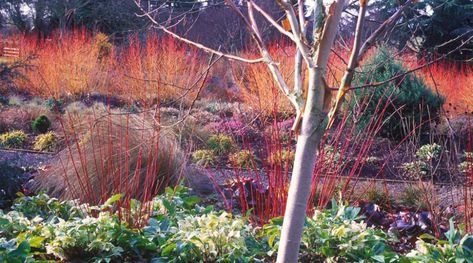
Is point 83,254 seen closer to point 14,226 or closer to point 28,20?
point 14,226

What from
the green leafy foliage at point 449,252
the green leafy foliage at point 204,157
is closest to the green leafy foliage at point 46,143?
the green leafy foliage at point 204,157

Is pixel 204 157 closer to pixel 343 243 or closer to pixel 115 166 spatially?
pixel 115 166

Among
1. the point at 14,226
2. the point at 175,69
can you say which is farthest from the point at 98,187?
the point at 175,69

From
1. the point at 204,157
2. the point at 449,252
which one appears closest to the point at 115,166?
the point at 204,157

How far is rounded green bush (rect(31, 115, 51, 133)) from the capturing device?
975 cm

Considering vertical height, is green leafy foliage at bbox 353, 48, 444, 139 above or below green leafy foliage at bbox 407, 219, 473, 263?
above

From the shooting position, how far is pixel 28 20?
2517 cm

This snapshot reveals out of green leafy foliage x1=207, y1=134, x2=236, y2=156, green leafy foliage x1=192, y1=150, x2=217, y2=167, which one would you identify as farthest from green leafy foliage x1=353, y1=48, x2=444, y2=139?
green leafy foliage x1=192, y1=150, x2=217, y2=167

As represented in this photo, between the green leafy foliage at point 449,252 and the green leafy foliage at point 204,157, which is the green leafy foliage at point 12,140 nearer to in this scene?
the green leafy foliage at point 204,157

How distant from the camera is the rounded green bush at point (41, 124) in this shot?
32.0 ft

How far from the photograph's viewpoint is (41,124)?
980cm

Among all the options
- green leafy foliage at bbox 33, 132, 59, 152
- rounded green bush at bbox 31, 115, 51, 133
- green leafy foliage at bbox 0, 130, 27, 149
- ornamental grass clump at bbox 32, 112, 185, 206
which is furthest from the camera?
rounded green bush at bbox 31, 115, 51, 133

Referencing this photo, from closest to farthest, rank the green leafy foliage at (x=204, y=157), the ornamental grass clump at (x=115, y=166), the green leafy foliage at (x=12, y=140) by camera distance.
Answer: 1. the ornamental grass clump at (x=115, y=166)
2. the green leafy foliage at (x=204, y=157)
3. the green leafy foliage at (x=12, y=140)

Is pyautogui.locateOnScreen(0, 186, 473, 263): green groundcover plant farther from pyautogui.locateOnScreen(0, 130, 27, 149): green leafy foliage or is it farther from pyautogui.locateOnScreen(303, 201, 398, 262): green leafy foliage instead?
pyautogui.locateOnScreen(0, 130, 27, 149): green leafy foliage
